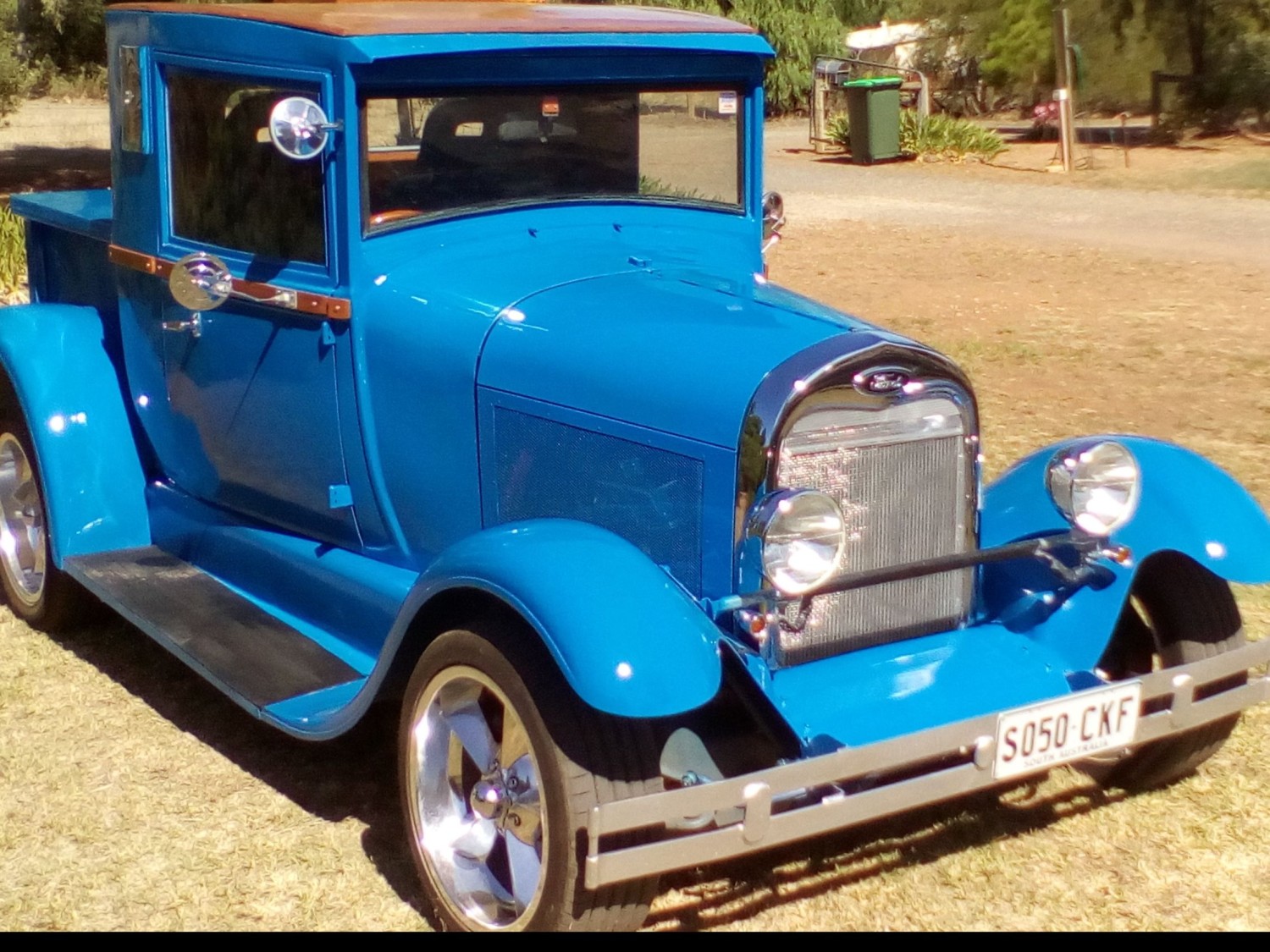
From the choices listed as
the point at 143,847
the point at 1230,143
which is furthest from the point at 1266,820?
the point at 1230,143

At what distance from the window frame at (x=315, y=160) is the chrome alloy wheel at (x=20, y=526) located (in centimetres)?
104

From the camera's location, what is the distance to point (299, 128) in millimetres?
3465

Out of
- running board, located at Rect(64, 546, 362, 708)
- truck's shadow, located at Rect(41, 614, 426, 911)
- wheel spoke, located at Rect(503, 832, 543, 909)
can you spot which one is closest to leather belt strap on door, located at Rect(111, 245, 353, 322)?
running board, located at Rect(64, 546, 362, 708)

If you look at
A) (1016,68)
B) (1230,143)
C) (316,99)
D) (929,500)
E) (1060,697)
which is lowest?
(1060,697)

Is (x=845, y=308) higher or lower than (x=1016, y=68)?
lower

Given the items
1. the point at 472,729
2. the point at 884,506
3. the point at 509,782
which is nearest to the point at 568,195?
the point at 884,506

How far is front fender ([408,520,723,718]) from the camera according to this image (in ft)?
8.70

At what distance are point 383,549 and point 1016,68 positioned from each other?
79.5 feet

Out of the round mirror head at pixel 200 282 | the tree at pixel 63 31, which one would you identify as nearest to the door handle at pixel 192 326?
the round mirror head at pixel 200 282

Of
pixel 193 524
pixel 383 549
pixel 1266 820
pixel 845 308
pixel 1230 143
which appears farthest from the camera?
pixel 1230 143

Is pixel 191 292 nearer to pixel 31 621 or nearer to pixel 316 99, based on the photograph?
pixel 316 99

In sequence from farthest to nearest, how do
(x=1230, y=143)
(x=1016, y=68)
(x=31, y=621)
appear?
(x=1016, y=68), (x=1230, y=143), (x=31, y=621)

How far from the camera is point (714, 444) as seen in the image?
3031 millimetres

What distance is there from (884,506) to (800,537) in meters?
0.41
